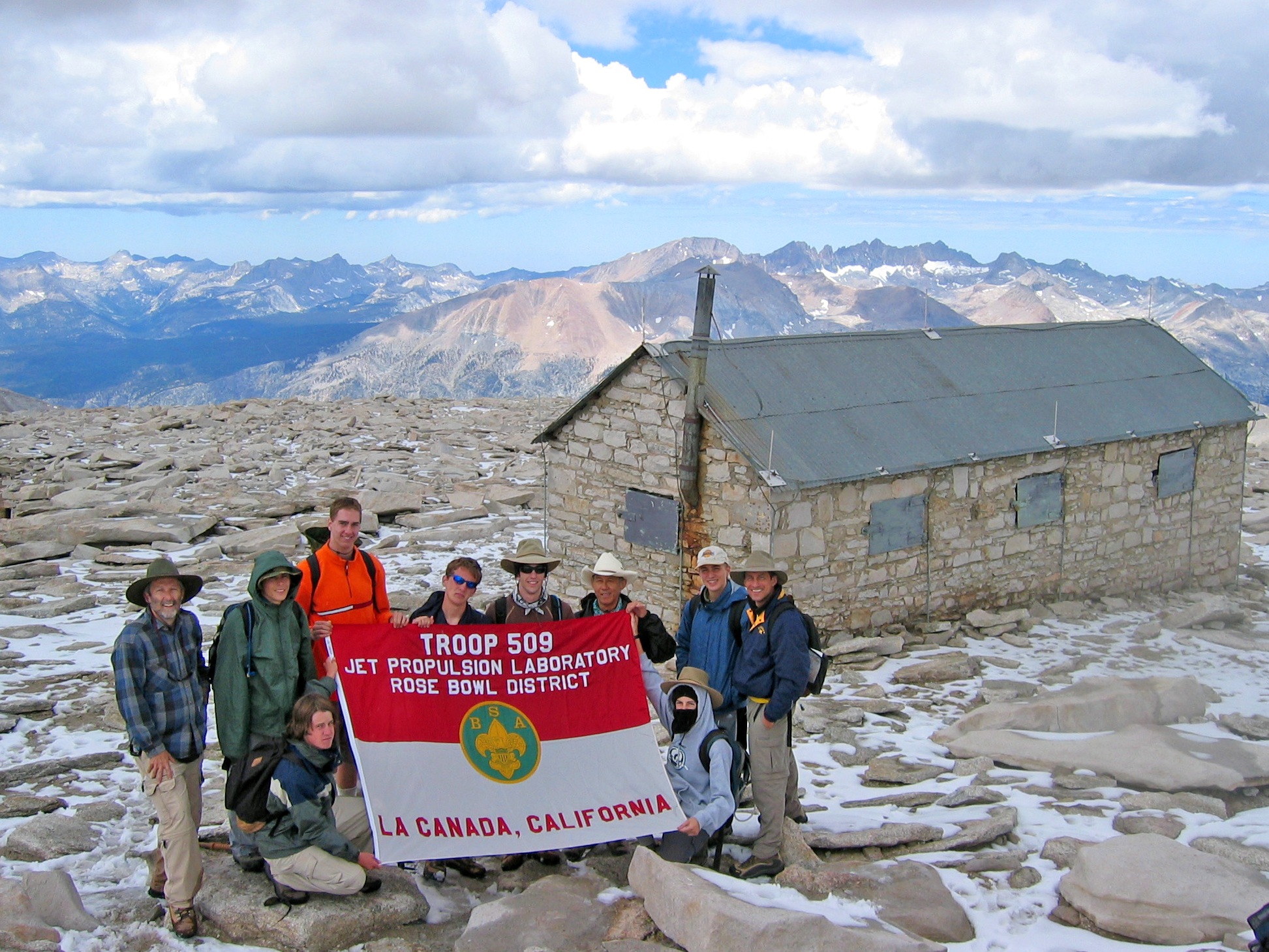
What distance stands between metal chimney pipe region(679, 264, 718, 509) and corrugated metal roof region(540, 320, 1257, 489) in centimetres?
18

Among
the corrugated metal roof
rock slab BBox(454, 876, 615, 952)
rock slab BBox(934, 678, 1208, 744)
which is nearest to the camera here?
rock slab BBox(454, 876, 615, 952)

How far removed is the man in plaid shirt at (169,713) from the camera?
546 cm

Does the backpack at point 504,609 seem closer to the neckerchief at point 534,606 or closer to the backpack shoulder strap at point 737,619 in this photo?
the neckerchief at point 534,606

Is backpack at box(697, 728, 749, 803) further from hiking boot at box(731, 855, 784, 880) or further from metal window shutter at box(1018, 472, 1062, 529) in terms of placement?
metal window shutter at box(1018, 472, 1062, 529)

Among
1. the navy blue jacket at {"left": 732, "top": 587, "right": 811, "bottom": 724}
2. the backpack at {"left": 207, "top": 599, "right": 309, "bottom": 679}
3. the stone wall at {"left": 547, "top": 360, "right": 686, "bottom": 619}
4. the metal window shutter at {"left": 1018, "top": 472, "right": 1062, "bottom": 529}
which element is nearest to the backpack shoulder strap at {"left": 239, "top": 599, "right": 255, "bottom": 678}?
the backpack at {"left": 207, "top": 599, "right": 309, "bottom": 679}

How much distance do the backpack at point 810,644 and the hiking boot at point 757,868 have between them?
1015 millimetres

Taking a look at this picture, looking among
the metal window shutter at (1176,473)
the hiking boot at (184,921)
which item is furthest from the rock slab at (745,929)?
the metal window shutter at (1176,473)

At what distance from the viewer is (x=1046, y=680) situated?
11.3m

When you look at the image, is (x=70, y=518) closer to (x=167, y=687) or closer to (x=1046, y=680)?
(x=167, y=687)

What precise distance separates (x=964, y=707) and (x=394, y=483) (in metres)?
12.2

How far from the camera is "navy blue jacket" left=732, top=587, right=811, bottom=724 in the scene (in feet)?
20.1

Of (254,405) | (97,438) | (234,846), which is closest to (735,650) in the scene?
(234,846)

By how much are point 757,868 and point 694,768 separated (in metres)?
0.68

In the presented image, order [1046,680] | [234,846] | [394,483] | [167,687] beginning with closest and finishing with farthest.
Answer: [167,687] → [234,846] → [1046,680] → [394,483]
